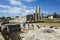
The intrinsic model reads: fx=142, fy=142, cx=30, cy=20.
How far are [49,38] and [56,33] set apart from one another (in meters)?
0.24

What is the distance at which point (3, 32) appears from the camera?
2596 mm

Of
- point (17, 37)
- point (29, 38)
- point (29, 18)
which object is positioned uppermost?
point (29, 38)

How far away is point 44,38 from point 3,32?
1.09m

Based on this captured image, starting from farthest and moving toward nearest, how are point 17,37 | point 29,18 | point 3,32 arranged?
point 29,18, point 17,37, point 3,32

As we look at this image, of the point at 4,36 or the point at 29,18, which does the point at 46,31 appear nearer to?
the point at 4,36

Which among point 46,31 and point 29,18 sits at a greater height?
point 46,31

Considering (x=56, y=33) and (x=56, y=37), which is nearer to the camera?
(x=56, y=37)

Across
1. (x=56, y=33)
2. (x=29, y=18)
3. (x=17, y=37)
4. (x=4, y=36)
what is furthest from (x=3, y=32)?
(x=29, y=18)

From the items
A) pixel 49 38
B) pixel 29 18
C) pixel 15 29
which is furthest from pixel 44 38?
pixel 29 18

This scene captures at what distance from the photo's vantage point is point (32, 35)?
188 centimetres

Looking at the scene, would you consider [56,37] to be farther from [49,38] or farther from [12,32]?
[12,32]

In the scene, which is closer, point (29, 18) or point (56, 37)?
point (56, 37)

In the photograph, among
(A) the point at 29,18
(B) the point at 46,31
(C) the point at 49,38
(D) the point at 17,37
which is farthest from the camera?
(A) the point at 29,18

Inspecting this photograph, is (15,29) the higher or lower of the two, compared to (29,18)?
higher
